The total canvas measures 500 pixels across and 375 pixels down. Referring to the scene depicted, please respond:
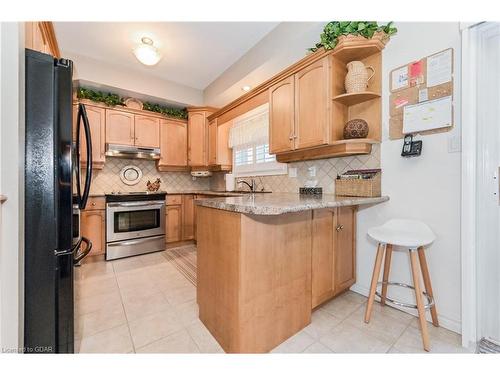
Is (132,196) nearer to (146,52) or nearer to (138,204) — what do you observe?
(138,204)

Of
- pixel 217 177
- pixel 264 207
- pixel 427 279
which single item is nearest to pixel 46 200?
pixel 264 207

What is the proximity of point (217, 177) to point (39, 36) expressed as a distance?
→ 307 centimetres

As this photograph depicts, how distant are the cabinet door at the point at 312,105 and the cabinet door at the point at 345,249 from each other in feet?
2.31

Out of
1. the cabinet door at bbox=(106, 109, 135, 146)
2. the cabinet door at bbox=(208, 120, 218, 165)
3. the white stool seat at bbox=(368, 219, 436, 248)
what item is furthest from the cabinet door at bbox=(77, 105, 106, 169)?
the white stool seat at bbox=(368, 219, 436, 248)

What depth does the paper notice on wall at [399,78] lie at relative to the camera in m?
1.66

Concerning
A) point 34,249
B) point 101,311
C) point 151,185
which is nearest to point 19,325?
point 34,249

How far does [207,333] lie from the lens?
56.3 inches

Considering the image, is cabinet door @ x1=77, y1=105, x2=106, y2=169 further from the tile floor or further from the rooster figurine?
the tile floor

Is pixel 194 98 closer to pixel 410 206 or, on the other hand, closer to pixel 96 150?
pixel 96 150

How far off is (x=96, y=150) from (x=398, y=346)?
4052mm

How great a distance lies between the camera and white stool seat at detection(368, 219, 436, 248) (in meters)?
1.32

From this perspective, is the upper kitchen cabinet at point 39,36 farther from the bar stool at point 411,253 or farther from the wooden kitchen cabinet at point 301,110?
the bar stool at point 411,253

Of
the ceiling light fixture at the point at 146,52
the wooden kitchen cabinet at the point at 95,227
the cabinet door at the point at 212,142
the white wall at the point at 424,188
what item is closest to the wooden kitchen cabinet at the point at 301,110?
the white wall at the point at 424,188

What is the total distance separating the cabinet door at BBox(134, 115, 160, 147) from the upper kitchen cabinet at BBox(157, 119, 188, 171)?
0.27ft
